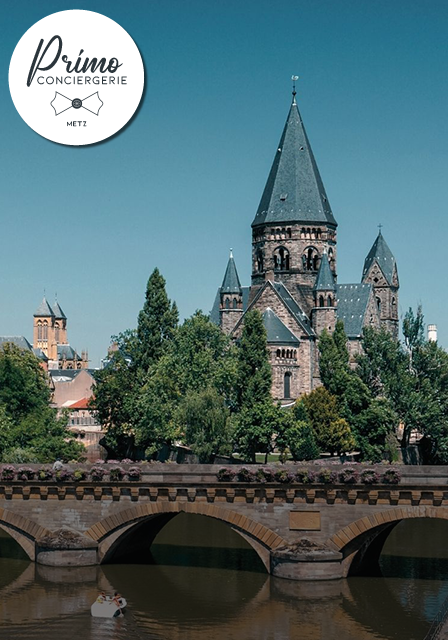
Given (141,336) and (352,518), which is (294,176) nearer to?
(141,336)

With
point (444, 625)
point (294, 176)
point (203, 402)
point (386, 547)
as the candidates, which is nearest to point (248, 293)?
point (294, 176)

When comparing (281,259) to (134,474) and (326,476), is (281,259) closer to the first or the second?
(134,474)

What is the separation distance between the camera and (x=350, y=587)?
168 ft

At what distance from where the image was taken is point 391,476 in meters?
51.1

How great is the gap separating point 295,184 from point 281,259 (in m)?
9.40

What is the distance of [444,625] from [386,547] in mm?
25051

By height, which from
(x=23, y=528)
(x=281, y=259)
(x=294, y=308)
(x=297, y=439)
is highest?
(x=281, y=259)

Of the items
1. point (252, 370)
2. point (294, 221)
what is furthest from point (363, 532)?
point (294, 221)

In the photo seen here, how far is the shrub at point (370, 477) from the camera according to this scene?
168 feet

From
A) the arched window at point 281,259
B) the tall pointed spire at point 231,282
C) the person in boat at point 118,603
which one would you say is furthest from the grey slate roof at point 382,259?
the person in boat at point 118,603

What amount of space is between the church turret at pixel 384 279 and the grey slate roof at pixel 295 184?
697 inches

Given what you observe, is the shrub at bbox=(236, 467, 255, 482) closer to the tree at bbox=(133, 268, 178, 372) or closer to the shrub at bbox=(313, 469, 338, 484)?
the shrub at bbox=(313, 469, 338, 484)

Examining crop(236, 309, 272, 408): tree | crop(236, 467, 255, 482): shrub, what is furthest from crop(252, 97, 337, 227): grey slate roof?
crop(236, 467, 255, 482): shrub

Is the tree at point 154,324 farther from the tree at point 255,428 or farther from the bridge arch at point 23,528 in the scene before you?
the bridge arch at point 23,528
